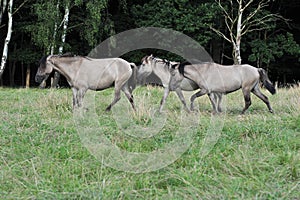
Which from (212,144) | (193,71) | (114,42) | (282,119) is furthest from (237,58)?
(212,144)

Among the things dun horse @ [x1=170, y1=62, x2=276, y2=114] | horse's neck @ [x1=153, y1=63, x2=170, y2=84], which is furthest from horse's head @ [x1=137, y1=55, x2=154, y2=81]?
dun horse @ [x1=170, y1=62, x2=276, y2=114]

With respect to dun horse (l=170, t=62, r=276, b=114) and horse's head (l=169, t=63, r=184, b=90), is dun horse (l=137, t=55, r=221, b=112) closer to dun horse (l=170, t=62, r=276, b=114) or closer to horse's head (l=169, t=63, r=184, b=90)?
horse's head (l=169, t=63, r=184, b=90)

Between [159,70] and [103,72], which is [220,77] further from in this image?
[103,72]

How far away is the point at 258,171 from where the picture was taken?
4.08m

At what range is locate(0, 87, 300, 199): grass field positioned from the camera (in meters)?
3.60

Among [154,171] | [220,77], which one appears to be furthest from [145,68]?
[154,171]

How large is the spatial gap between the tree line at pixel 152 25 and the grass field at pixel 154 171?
13.2 metres

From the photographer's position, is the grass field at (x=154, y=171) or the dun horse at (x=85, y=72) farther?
the dun horse at (x=85, y=72)

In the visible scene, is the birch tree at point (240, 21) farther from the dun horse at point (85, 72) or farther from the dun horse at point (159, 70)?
the dun horse at point (85, 72)

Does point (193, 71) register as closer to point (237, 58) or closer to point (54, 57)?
point (54, 57)

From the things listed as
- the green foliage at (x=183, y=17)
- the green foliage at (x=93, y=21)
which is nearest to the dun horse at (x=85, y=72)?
the green foliage at (x=93, y=21)

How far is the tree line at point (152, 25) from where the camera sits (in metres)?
19.2

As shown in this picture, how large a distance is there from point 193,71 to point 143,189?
5167 millimetres

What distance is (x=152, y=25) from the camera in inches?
880
